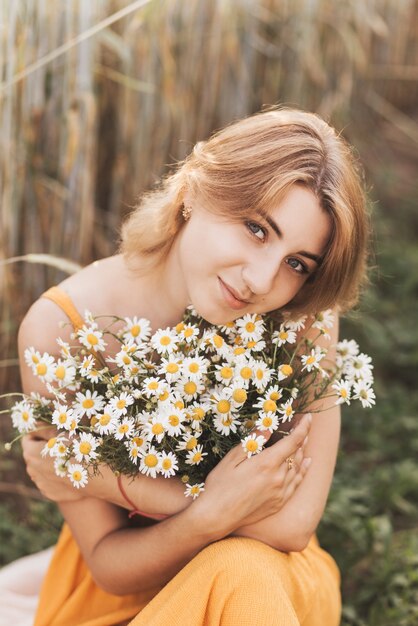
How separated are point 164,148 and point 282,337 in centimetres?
134

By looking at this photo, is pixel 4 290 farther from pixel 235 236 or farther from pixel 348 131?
pixel 348 131

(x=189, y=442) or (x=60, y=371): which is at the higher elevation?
(x=60, y=371)

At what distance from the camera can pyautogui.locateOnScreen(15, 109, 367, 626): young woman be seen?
4.60 feet

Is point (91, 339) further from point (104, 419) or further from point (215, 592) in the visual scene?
point (215, 592)

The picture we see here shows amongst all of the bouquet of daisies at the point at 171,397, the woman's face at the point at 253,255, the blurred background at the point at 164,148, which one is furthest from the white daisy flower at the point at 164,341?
the blurred background at the point at 164,148

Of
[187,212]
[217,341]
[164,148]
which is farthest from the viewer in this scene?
[164,148]

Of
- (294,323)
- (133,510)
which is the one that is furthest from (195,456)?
(294,323)

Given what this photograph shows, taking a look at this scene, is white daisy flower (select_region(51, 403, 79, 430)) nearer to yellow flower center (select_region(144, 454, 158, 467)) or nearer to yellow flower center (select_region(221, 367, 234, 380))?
yellow flower center (select_region(144, 454, 158, 467))

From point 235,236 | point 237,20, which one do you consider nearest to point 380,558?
point 235,236

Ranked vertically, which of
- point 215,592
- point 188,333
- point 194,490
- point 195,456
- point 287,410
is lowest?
point 215,592

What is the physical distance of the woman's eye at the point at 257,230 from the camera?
1428 mm

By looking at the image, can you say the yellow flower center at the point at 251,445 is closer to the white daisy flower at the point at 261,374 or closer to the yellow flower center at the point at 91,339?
the white daisy flower at the point at 261,374

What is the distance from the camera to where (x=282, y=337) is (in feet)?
4.99

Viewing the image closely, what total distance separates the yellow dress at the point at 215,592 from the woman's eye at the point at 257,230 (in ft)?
1.44
